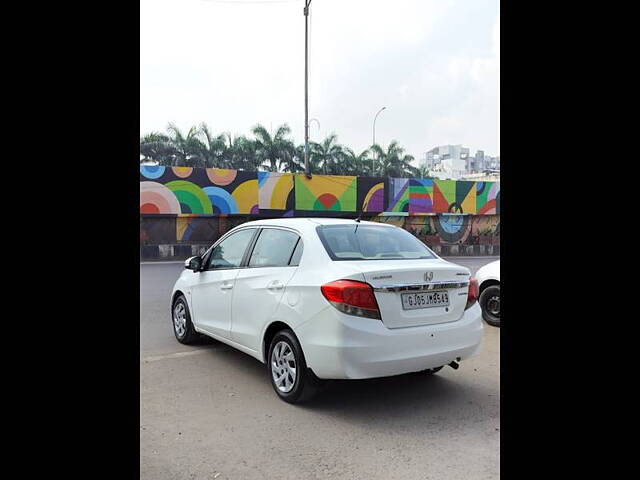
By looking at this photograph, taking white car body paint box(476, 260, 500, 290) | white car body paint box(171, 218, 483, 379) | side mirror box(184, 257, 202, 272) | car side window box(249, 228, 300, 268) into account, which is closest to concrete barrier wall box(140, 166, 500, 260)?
white car body paint box(476, 260, 500, 290)

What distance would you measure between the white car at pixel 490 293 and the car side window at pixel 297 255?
12.2 ft

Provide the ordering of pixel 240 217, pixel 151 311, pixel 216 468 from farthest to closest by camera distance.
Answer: pixel 240 217, pixel 151 311, pixel 216 468

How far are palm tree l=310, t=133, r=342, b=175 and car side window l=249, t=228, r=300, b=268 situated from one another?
32633 mm

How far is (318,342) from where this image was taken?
3658 mm

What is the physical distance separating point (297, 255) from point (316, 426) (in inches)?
56.3

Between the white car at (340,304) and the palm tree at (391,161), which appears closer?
the white car at (340,304)

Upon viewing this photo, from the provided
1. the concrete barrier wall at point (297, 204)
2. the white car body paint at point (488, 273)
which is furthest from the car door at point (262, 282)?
the concrete barrier wall at point (297, 204)

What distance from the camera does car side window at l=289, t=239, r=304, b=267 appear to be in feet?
13.8

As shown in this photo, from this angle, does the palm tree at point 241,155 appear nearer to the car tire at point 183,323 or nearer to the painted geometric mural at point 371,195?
the painted geometric mural at point 371,195

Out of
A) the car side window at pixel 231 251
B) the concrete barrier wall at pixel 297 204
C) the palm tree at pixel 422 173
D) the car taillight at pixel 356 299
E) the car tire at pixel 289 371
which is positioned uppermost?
the palm tree at pixel 422 173

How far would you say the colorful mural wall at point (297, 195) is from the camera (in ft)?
66.6
